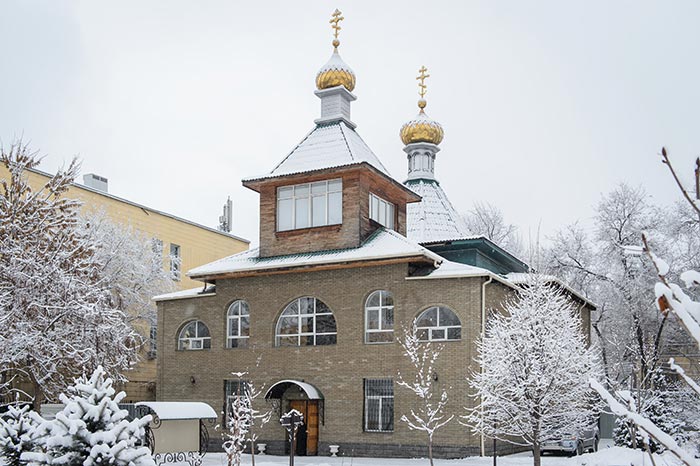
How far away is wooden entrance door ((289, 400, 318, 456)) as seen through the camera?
2617 centimetres

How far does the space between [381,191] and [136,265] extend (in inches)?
457

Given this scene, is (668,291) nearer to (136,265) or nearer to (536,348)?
(536,348)

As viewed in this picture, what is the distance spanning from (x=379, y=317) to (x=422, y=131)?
1278cm

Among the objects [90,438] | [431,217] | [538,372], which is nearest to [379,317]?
[538,372]

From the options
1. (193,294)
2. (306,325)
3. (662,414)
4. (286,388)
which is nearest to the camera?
(286,388)

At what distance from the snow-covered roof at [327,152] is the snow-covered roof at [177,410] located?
9.26m

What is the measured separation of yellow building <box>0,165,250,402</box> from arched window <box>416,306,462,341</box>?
1544cm

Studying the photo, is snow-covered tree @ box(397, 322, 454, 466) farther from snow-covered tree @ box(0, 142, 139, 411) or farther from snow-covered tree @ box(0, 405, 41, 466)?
snow-covered tree @ box(0, 405, 41, 466)

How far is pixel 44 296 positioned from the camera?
20.5 metres

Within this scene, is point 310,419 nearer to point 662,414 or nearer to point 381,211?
point 381,211

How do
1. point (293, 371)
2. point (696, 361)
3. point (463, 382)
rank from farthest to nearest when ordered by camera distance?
point (696, 361), point (293, 371), point (463, 382)

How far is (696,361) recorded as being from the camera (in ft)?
110

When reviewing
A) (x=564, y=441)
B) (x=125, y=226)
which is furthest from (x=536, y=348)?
(x=125, y=226)

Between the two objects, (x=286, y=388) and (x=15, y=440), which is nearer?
(x=15, y=440)
